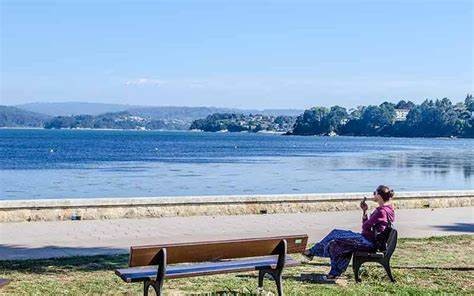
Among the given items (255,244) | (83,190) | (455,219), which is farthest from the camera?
(83,190)

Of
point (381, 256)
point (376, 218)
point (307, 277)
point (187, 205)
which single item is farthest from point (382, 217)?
point (187, 205)

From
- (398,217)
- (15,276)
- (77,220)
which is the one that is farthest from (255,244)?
(398,217)

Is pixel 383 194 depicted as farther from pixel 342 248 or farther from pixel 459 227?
pixel 459 227

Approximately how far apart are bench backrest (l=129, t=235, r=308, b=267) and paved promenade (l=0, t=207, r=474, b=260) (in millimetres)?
4023

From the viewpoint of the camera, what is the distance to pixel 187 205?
52.7ft

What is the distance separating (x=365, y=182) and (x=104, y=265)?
37925 millimetres

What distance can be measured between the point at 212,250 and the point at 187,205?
8428mm

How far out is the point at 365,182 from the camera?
47000mm

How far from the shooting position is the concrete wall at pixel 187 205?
14.8m

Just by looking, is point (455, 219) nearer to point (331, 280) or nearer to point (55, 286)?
point (331, 280)

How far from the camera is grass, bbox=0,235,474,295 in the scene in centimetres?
861

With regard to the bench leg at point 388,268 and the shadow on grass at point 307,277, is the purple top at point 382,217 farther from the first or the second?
the shadow on grass at point 307,277

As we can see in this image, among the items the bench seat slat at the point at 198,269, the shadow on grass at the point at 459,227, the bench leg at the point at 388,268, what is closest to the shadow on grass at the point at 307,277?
the bench leg at the point at 388,268

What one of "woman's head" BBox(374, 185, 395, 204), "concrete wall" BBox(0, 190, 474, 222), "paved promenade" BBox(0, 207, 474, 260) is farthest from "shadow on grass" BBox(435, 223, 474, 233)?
"woman's head" BBox(374, 185, 395, 204)
